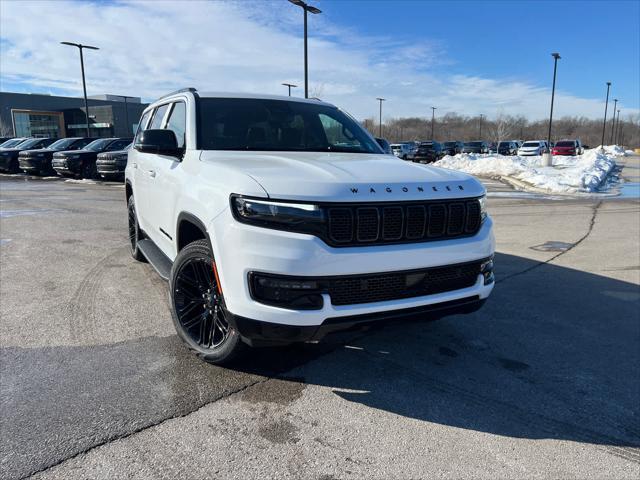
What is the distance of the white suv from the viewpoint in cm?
270

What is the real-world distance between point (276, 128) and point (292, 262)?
2019 mm

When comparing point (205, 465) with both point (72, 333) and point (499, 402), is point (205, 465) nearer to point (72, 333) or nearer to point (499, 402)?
point (499, 402)

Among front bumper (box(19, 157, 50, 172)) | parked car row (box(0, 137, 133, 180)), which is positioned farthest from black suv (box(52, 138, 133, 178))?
front bumper (box(19, 157, 50, 172))

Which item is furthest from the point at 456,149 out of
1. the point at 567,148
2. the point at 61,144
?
the point at 61,144

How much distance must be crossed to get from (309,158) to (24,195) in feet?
48.1

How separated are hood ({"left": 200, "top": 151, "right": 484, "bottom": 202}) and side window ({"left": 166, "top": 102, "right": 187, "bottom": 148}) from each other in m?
0.62

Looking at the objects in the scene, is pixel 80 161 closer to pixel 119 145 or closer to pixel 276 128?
pixel 119 145

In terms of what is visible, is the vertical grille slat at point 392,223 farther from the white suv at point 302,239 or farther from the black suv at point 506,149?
the black suv at point 506,149

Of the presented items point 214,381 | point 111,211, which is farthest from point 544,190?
point 214,381

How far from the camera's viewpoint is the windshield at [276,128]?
4.05 meters

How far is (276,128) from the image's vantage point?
4.32 metres

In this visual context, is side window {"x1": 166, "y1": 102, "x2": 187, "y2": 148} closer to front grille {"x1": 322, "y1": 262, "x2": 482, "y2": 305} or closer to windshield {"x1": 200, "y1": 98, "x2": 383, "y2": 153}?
windshield {"x1": 200, "y1": 98, "x2": 383, "y2": 153}

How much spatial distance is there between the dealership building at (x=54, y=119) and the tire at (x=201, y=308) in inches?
2957

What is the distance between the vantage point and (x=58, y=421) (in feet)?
9.03
